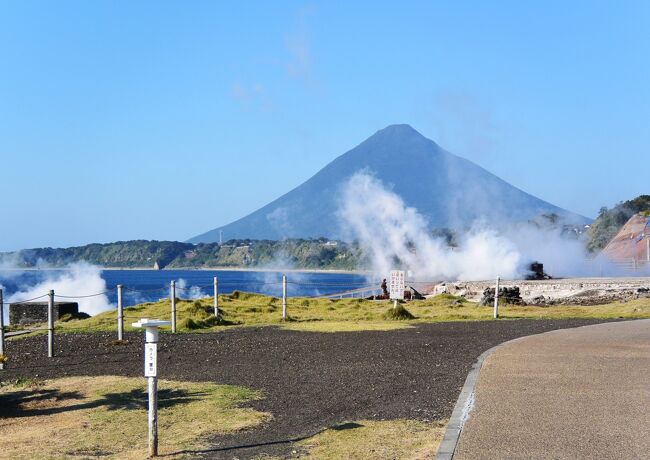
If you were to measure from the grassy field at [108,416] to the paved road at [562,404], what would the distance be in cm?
229

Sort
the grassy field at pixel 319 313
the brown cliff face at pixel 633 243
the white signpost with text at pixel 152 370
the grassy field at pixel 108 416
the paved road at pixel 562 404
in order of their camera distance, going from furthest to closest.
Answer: the brown cliff face at pixel 633 243
the grassy field at pixel 319 313
the grassy field at pixel 108 416
the white signpost with text at pixel 152 370
the paved road at pixel 562 404

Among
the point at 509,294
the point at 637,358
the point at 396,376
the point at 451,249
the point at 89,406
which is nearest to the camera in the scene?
the point at 89,406

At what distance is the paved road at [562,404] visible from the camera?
6238 mm

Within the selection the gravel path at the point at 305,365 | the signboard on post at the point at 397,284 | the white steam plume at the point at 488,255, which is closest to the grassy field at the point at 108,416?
the gravel path at the point at 305,365

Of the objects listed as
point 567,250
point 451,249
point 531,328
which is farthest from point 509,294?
point 567,250

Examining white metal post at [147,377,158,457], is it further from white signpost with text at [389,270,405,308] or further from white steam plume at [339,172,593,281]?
white steam plume at [339,172,593,281]

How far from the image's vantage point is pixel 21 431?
791 centimetres

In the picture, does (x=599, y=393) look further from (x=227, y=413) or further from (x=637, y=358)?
(x=227, y=413)

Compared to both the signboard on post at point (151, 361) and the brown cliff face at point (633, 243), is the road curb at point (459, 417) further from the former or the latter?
the brown cliff face at point (633, 243)

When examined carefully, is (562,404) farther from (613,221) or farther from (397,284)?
(613,221)

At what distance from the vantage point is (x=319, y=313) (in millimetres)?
22641

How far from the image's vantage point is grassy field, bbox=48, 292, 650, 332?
1847 cm

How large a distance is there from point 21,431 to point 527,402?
493cm

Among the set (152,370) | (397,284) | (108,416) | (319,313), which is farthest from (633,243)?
(152,370)
